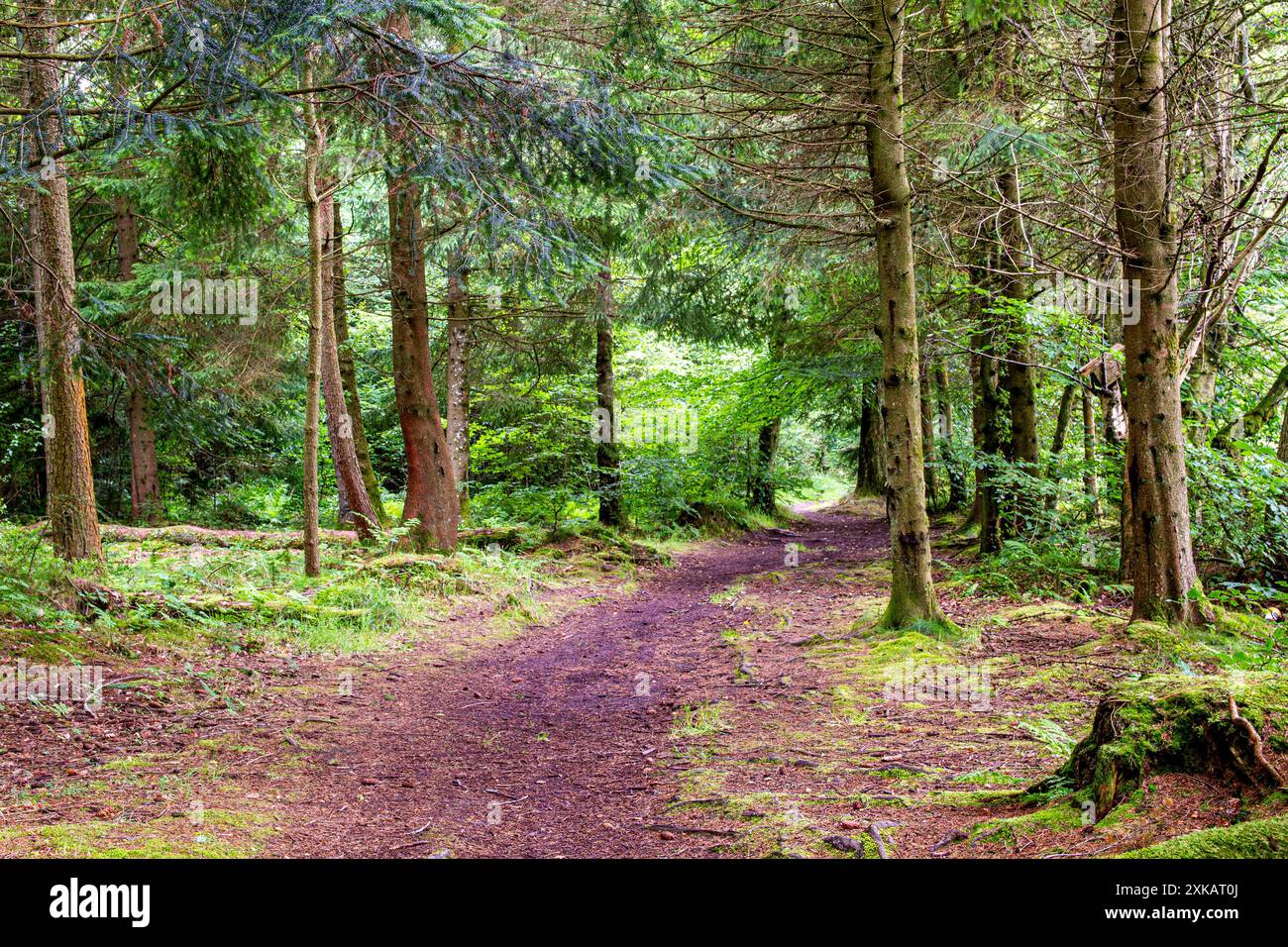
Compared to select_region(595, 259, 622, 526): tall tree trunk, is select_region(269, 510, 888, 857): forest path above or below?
below

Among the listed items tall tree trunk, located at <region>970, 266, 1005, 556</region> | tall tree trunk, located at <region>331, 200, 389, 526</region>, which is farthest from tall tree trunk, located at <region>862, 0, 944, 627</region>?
tall tree trunk, located at <region>331, 200, 389, 526</region>

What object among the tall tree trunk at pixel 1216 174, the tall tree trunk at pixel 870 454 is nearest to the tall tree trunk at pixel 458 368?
the tall tree trunk at pixel 1216 174

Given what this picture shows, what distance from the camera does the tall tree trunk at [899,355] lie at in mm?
7434

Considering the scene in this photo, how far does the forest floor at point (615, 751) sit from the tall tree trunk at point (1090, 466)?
91.0 inches

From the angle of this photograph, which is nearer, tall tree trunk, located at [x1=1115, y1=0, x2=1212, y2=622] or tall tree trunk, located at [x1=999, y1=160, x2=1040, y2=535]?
tall tree trunk, located at [x1=1115, y1=0, x2=1212, y2=622]

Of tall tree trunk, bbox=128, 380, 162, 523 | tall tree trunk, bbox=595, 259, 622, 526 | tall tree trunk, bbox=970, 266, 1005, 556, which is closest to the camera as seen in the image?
tall tree trunk, bbox=970, 266, 1005, 556

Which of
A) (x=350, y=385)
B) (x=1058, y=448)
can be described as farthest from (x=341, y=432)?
(x=1058, y=448)

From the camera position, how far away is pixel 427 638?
8594 mm

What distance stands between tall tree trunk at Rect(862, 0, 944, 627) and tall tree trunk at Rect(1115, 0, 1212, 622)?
1.68m

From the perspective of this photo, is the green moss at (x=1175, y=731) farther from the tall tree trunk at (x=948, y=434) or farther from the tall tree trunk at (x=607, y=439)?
the tall tree trunk at (x=948, y=434)

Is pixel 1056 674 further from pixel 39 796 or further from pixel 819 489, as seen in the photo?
pixel 819 489

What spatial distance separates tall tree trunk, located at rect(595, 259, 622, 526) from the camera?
15.2 m

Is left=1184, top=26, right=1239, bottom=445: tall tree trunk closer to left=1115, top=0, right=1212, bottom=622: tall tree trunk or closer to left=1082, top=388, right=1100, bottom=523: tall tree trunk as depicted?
left=1115, top=0, right=1212, bottom=622: tall tree trunk
